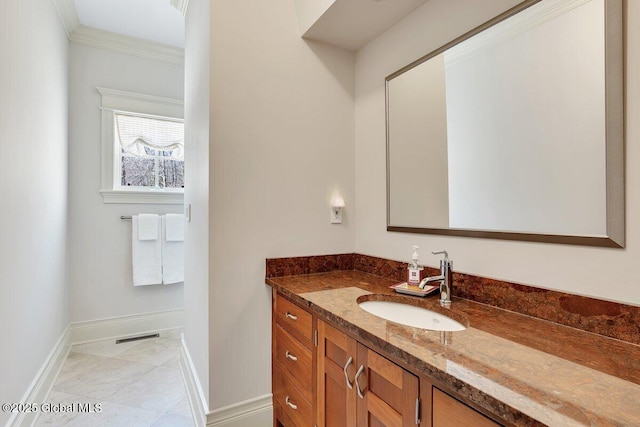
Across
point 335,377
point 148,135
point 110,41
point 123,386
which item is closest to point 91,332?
point 123,386

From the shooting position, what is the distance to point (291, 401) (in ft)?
4.85

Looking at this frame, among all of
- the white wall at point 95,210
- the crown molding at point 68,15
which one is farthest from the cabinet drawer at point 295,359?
the crown molding at point 68,15

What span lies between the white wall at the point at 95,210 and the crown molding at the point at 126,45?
5 cm

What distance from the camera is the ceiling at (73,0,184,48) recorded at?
99.3 inches

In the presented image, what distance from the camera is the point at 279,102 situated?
1719 millimetres

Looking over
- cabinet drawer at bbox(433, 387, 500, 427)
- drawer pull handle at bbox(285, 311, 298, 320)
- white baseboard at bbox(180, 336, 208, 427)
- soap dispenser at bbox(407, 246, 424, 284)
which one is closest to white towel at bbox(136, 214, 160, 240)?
white baseboard at bbox(180, 336, 208, 427)

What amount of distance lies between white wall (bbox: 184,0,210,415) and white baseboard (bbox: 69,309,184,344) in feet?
3.61

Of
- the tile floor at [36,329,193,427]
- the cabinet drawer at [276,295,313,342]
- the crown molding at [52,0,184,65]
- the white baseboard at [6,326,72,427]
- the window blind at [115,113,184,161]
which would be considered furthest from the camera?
the window blind at [115,113,184,161]

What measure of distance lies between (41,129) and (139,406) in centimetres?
189

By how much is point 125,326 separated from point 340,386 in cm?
276

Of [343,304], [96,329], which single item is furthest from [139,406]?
[343,304]

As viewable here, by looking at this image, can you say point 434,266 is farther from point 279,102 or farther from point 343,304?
point 279,102

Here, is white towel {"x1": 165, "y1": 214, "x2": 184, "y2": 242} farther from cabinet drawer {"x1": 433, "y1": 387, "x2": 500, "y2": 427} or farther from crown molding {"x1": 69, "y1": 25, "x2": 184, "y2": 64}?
cabinet drawer {"x1": 433, "y1": 387, "x2": 500, "y2": 427}

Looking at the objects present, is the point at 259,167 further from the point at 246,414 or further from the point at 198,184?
the point at 246,414
